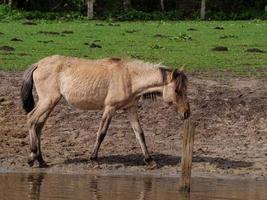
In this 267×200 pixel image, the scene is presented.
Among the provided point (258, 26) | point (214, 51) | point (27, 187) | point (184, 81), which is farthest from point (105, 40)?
point (27, 187)

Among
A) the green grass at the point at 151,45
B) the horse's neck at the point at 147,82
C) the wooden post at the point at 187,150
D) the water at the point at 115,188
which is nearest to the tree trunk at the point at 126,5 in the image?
the green grass at the point at 151,45

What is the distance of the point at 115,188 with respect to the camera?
1279 centimetres

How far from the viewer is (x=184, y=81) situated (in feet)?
47.6

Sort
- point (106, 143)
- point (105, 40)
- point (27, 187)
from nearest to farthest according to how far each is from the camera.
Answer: point (27, 187) < point (106, 143) < point (105, 40)

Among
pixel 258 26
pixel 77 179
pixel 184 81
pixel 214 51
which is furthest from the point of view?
pixel 258 26

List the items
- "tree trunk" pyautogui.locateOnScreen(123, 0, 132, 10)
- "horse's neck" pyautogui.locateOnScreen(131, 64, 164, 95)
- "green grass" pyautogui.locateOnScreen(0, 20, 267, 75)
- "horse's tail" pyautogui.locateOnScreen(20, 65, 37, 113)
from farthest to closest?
"tree trunk" pyautogui.locateOnScreen(123, 0, 132, 10) → "green grass" pyautogui.locateOnScreen(0, 20, 267, 75) → "horse's tail" pyautogui.locateOnScreen(20, 65, 37, 113) → "horse's neck" pyautogui.locateOnScreen(131, 64, 164, 95)

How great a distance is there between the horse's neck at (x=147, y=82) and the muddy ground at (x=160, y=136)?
1.23 meters

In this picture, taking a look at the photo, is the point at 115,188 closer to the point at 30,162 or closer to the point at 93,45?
the point at 30,162

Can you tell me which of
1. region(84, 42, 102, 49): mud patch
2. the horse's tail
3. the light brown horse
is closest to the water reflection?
the light brown horse

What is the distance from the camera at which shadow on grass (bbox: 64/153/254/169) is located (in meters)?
14.7

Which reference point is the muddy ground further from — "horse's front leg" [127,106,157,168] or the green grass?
the green grass

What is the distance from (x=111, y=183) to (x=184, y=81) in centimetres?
233

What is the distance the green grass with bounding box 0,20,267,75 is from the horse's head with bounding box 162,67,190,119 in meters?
6.83

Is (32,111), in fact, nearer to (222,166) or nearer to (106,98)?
(106,98)
